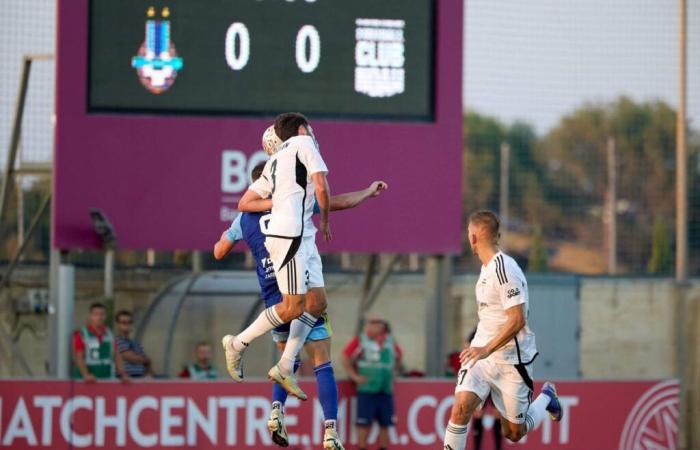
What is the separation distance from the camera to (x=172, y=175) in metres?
15.4

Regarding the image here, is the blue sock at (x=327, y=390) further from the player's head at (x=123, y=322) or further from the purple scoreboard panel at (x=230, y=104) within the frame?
the player's head at (x=123, y=322)

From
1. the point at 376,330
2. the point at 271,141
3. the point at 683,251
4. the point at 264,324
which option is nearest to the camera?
the point at 271,141

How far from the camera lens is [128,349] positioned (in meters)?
15.6

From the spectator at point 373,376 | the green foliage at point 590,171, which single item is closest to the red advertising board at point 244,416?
the spectator at point 373,376

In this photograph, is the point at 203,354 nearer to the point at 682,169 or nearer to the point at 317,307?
the point at 317,307

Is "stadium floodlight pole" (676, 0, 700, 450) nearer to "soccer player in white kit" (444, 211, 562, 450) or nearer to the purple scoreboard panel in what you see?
the purple scoreboard panel

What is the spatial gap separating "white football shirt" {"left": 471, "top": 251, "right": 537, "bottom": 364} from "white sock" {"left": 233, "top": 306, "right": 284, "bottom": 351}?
4.49 ft

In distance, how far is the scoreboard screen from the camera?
14883 millimetres

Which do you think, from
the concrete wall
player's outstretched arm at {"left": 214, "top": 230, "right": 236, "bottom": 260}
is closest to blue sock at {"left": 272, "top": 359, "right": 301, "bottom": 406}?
player's outstretched arm at {"left": 214, "top": 230, "right": 236, "bottom": 260}

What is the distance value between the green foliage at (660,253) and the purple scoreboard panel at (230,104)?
7446 millimetres

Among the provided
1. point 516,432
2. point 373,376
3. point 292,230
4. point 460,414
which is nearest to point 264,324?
point 292,230

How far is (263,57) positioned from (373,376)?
3.55m

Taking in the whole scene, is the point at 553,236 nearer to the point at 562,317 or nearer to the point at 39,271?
the point at 562,317

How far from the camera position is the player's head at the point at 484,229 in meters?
10.3
